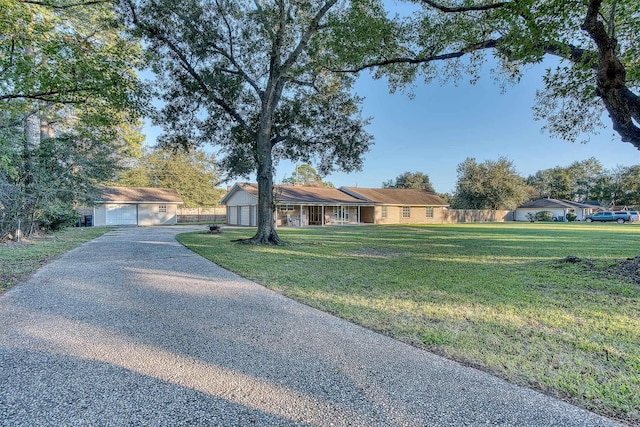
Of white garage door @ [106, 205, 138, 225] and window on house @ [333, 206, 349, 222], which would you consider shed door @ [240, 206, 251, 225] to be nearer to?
window on house @ [333, 206, 349, 222]

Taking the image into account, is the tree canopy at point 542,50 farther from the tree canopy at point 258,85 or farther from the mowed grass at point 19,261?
the mowed grass at point 19,261

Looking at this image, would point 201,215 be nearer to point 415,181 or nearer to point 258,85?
point 258,85

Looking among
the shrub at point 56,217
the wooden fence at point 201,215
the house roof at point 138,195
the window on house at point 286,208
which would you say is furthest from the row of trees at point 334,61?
the wooden fence at point 201,215

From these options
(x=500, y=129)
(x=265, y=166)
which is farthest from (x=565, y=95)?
(x=500, y=129)

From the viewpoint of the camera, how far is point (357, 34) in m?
9.08

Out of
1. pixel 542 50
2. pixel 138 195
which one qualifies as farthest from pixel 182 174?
pixel 542 50

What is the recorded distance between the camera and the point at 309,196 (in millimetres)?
28609

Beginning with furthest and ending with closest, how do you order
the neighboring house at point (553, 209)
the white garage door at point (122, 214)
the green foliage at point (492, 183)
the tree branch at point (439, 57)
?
the neighboring house at point (553, 209)
the green foliage at point (492, 183)
the white garage door at point (122, 214)
the tree branch at point (439, 57)

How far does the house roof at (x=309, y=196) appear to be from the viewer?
26219 mm

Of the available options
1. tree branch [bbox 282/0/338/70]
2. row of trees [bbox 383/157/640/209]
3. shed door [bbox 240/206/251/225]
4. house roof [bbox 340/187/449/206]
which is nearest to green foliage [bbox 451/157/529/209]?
row of trees [bbox 383/157/640/209]

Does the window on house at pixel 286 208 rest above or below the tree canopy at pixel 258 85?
below

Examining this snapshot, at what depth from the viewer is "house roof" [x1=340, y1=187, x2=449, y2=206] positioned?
107 ft

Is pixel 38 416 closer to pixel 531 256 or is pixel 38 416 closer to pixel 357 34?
pixel 357 34

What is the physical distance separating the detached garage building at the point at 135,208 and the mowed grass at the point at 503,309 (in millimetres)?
23377
